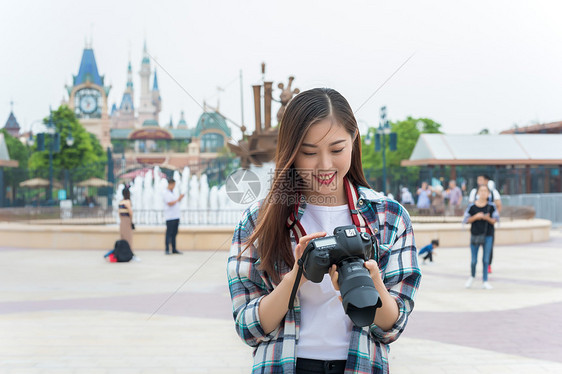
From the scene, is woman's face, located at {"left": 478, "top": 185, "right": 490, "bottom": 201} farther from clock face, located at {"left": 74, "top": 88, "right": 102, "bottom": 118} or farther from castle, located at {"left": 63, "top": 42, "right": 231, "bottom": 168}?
clock face, located at {"left": 74, "top": 88, "right": 102, "bottom": 118}

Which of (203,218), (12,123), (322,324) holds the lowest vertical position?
(203,218)

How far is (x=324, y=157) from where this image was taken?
1.63m

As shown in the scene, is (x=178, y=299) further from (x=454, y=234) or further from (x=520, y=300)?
(x=454, y=234)

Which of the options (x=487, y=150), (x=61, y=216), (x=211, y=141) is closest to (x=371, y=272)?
(x=61, y=216)

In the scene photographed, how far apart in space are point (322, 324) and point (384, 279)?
22cm

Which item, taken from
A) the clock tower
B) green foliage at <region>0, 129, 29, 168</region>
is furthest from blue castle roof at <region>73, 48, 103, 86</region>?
green foliage at <region>0, 129, 29, 168</region>

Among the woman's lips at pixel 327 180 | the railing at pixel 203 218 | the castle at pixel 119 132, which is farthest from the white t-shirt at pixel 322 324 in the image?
the castle at pixel 119 132

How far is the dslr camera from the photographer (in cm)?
139

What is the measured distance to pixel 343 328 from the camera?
165 cm

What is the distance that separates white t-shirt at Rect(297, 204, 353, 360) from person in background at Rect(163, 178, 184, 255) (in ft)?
34.0

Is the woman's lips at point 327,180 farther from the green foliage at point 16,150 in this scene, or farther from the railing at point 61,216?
the green foliage at point 16,150

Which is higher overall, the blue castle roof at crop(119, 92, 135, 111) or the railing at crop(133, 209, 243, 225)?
the blue castle roof at crop(119, 92, 135, 111)

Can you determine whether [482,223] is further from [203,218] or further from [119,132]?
[119,132]

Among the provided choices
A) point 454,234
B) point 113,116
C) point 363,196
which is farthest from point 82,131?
point 113,116
